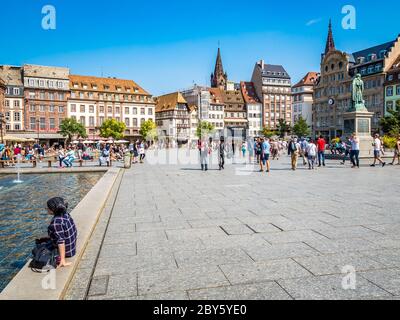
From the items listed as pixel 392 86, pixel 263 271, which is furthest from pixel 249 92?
pixel 263 271

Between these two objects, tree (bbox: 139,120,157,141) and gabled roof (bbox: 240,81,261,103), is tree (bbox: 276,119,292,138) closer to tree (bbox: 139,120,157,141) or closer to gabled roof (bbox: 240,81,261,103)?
gabled roof (bbox: 240,81,261,103)

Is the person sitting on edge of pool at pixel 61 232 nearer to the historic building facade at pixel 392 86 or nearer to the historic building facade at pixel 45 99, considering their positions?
the historic building facade at pixel 392 86

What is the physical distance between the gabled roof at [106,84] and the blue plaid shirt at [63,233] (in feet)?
268

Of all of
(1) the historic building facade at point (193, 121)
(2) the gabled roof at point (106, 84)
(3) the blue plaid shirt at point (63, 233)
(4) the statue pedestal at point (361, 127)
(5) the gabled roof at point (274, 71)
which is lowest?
(3) the blue plaid shirt at point (63, 233)

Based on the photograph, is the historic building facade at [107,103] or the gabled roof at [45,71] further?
the historic building facade at [107,103]

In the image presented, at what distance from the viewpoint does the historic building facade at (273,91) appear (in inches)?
4338

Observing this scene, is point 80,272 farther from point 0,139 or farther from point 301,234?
point 0,139

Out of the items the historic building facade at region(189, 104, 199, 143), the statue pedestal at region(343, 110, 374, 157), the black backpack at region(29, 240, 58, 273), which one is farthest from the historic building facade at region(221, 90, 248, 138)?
the black backpack at region(29, 240, 58, 273)

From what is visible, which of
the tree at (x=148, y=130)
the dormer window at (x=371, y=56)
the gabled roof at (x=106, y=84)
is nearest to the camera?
the dormer window at (x=371, y=56)

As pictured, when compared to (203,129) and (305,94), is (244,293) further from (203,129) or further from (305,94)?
(305,94)

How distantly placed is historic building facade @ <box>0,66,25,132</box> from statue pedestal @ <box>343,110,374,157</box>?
63530 millimetres

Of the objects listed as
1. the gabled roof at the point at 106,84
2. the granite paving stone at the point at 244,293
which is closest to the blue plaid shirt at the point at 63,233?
the granite paving stone at the point at 244,293

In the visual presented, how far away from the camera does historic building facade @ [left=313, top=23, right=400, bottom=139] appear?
2635 inches
